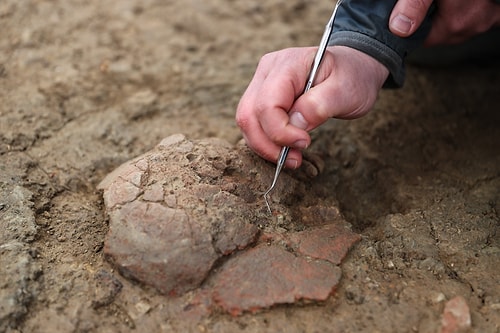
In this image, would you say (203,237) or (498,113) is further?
(498,113)

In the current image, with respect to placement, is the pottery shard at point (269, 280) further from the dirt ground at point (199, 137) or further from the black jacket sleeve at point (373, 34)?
the black jacket sleeve at point (373, 34)

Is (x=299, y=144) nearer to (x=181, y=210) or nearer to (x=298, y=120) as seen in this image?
(x=298, y=120)

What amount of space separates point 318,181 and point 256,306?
21.5 inches

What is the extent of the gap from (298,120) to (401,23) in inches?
16.7

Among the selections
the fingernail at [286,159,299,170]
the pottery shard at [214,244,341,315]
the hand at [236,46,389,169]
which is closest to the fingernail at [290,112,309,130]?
the hand at [236,46,389,169]

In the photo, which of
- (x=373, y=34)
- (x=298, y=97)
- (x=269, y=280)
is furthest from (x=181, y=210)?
(x=373, y=34)

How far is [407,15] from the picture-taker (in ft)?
4.78

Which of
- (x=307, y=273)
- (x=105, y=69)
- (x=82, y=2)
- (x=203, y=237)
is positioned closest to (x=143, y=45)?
(x=105, y=69)

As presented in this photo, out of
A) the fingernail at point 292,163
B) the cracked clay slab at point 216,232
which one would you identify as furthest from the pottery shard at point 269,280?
the fingernail at point 292,163

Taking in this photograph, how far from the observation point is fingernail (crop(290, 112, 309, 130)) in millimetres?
1305

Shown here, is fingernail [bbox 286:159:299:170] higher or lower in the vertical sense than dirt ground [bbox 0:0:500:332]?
higher

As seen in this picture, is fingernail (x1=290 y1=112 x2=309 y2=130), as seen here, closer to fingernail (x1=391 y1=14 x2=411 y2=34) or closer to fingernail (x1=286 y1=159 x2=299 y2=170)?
fingernail (x1=286 y1=159 x2=299 y2=170)

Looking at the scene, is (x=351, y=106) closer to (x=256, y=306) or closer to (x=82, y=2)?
(x=256, y=306)

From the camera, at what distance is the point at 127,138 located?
1770 mm
